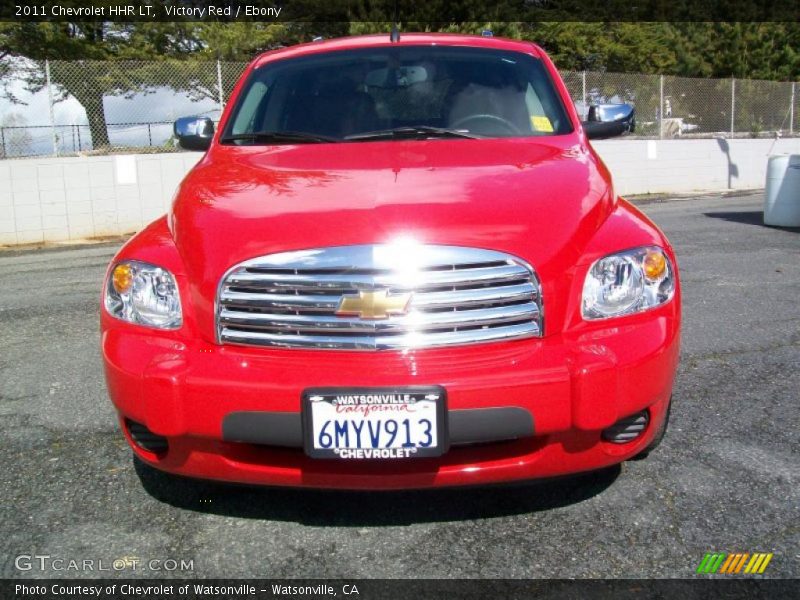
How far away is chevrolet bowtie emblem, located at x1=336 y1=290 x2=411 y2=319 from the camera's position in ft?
7.64

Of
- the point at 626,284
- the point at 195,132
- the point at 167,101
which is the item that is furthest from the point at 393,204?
the point at 167,101

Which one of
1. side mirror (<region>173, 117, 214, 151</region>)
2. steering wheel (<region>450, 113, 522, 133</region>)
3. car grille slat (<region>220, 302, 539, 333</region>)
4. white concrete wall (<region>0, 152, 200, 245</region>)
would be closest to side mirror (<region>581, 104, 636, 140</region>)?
steering wheel (<region>450, 113, 522, 133</region>)

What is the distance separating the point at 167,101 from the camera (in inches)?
664

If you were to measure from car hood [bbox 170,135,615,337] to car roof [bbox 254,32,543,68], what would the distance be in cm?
108

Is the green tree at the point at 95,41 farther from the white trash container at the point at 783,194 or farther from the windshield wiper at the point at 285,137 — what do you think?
the windshield wiper at the point at 285,137

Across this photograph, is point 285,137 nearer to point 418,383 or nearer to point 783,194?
point 418,383

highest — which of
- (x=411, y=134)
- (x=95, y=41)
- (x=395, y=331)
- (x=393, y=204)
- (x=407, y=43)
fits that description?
(x=95, y=41)

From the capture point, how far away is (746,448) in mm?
3141

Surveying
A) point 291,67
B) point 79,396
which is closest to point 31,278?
point 79,396

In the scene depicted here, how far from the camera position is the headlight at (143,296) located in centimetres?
251

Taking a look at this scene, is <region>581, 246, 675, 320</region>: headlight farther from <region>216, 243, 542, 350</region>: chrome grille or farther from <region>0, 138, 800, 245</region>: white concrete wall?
<region>0, 138, 800, 245</region>: white concrete wall

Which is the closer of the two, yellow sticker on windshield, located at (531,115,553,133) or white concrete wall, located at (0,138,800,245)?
yellow sticker on windshield, located at (531,115,553,133)

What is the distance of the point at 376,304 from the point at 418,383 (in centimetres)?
28

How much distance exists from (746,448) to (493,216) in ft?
5.06
